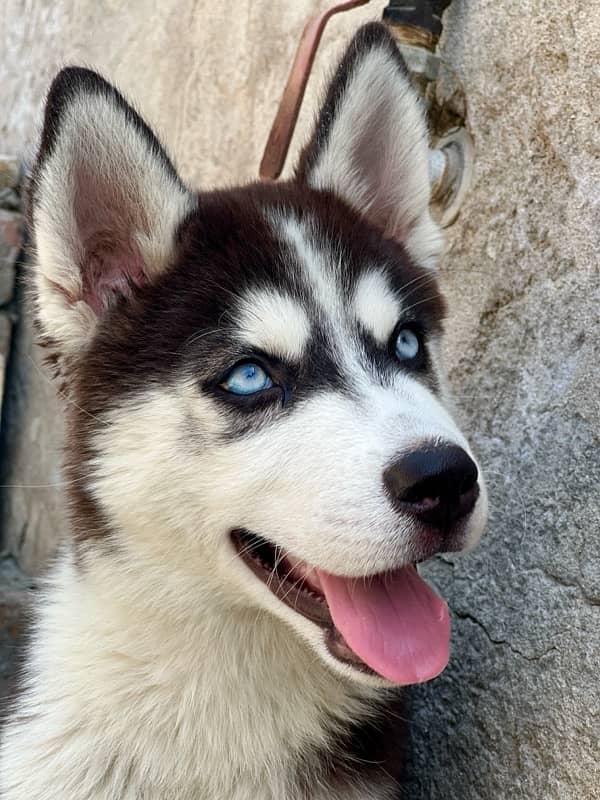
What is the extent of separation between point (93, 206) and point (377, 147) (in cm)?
83

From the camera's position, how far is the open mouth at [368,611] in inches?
71.5

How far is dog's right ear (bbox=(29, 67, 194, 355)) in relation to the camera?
2002 mm

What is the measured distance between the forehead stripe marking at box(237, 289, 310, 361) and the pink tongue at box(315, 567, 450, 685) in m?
0.50

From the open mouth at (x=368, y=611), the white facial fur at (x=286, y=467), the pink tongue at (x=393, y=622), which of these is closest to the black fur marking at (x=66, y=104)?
the white facial fur at (x=286, y=467)

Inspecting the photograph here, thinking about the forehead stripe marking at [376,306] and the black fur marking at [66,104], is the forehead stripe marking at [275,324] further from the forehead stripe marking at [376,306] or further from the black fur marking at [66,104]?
the black fur marking at [66,104]

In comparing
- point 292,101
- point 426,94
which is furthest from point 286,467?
point 426,94

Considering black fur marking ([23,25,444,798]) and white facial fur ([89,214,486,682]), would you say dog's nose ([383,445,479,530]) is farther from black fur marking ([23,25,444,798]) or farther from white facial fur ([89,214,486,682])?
black fur marking ([23,25,444,798])

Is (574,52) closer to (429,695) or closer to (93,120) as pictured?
(93,120)

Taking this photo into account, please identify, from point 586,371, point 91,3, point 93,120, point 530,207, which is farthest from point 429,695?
point 91,3

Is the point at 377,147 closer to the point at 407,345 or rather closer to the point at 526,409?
the point at 407,345

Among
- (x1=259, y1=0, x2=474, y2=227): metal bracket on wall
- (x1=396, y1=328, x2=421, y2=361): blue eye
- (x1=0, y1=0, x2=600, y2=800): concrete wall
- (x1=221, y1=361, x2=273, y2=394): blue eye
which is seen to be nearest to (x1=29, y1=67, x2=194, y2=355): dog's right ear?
(x1=221, y1=361, x2=273, y2=394): blue eye

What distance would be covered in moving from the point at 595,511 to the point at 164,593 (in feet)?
3.33

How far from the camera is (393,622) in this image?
1.89 metres

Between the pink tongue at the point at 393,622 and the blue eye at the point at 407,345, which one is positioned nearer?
the pink tongue at the point at 393,622
